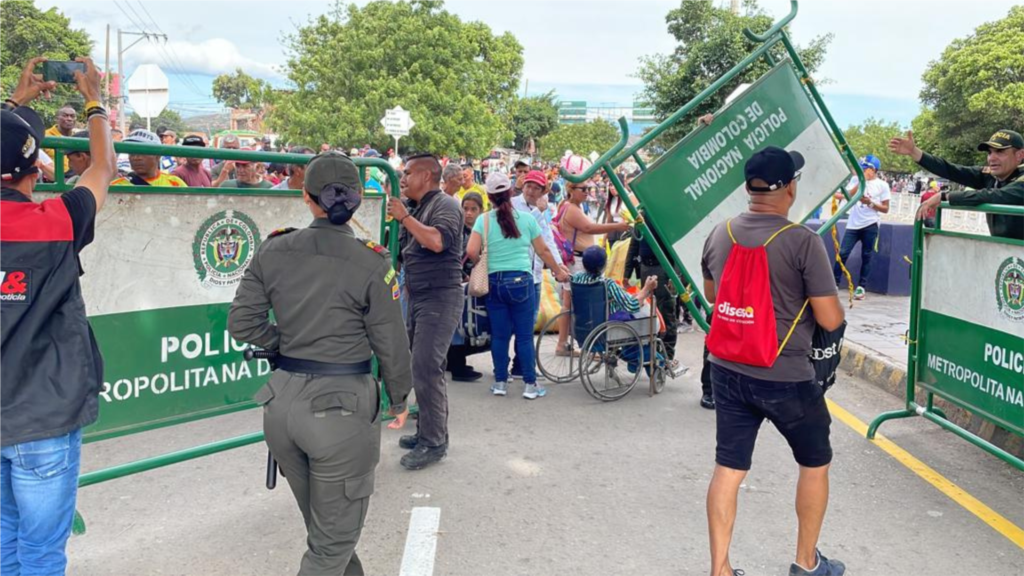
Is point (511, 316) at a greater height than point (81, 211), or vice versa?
point (81, 211)

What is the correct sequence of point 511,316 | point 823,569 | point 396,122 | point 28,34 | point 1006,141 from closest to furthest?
point 823,569, point 1006,141, point 511,316, point 396,122, point 28,34

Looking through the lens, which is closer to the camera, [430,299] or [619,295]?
[430,299]

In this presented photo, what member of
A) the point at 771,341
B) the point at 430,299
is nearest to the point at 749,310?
the point at 771,341

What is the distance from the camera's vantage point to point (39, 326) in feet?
7.88

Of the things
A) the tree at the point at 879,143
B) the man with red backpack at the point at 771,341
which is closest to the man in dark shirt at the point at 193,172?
the man with red backpack at the point at 771,341

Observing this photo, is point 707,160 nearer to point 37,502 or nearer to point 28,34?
point 37,502

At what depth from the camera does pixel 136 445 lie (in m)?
5.18

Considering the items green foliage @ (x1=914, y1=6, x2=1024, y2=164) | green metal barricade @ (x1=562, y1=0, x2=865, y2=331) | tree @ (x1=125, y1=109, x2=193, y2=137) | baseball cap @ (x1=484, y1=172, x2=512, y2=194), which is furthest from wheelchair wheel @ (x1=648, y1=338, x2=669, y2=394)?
tree @ (x1=125, y1=109, x2=193, y2=137)

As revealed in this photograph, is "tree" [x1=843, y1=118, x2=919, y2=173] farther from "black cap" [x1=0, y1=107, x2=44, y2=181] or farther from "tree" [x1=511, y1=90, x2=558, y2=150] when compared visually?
"black cap" [x1=0, y1=107, x2=44, y2=181]

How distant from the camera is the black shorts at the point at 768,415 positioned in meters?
3.21

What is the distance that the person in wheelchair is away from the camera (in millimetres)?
6336

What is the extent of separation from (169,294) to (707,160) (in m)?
3.42

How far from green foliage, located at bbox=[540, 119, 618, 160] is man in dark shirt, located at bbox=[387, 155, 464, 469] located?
52903 mm

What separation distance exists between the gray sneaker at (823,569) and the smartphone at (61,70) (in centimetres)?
336
